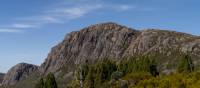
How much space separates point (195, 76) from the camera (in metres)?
68.1

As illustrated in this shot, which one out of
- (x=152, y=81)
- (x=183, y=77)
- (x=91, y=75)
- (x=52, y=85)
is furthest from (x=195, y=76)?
(x=91, y=75)

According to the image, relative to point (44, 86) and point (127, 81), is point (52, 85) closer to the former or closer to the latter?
point (44, 86)

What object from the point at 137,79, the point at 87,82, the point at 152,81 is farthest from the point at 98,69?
the point at 152,81

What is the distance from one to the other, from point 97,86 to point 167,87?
94.2 meters

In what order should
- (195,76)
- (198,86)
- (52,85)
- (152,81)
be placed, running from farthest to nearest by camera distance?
1. (52,85)
2. (152,81)
3. (195,76)
4. (198,86)

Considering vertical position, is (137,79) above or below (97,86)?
above

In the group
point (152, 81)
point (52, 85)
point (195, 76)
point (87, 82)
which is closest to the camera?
point (195, 76)

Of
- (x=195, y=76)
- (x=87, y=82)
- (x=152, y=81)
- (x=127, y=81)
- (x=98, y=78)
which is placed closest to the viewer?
(x=195, y=76)

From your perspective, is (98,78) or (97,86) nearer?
(97,86)

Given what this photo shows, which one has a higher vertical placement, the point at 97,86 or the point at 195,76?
the point at 195,76

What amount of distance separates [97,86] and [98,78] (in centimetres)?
1563

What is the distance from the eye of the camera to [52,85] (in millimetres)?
154750

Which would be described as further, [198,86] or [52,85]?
[52,85]

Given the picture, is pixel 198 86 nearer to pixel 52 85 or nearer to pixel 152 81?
pixel 152 81
